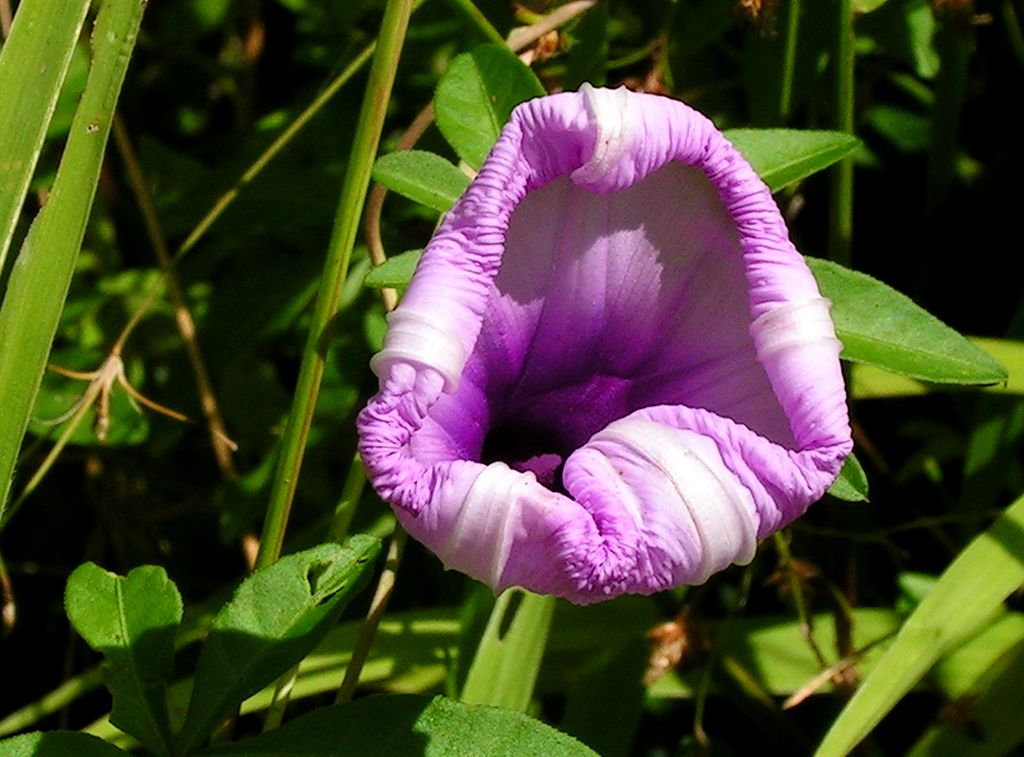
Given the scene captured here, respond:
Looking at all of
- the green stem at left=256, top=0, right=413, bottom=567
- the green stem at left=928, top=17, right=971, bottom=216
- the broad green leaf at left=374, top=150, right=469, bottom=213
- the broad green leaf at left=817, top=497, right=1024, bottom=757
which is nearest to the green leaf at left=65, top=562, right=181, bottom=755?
the green stem at left=256, top=0, right=413, bottom=567

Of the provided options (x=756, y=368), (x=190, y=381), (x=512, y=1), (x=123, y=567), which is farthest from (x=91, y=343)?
(x=756, y=368)

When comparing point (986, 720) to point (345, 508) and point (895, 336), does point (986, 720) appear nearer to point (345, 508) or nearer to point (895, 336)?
point (895, 336)

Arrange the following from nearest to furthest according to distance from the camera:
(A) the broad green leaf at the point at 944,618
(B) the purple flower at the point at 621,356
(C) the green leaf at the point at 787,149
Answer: (B) the purple flower at the point at 621,356
(C) the green leaf at the point at 787,149
(A) the broad green leaf at the point at 944,618

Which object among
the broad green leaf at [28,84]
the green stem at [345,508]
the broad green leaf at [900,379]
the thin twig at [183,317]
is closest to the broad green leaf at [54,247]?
the broad green leaf at [28,84]

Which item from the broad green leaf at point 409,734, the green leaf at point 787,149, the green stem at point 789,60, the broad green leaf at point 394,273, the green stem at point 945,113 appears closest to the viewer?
the broad green leaf at point 409,734

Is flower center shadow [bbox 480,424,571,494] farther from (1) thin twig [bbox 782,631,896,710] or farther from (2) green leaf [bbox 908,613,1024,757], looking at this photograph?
(2) green leaf [bbox 908,613,1024,757]

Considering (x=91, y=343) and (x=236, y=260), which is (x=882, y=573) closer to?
(x=236, y=260)

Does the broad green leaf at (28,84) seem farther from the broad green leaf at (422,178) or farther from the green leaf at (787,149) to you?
the green leaf at (787,149)

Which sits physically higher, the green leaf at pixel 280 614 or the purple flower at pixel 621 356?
the purple flower at pixel 621 356
